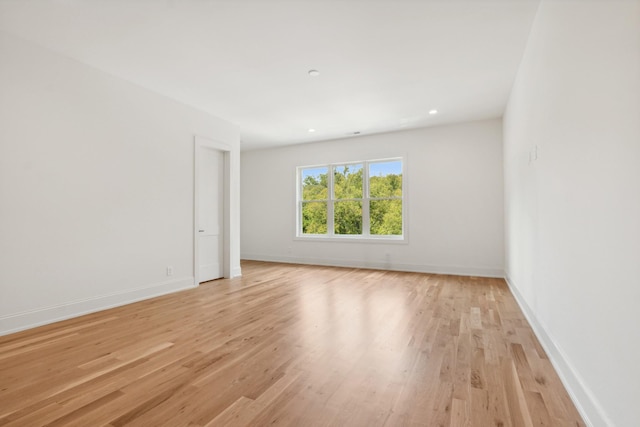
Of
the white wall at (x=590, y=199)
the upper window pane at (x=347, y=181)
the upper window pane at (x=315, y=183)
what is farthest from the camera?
the upper window pane at (x=315, y=183)

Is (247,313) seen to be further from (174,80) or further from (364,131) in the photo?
(364,131)

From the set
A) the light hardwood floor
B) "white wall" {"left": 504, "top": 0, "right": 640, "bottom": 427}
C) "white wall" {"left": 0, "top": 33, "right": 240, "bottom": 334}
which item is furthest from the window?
"white wall" {"left": 504, "top": 0, "right": 640, "bottom": 427}

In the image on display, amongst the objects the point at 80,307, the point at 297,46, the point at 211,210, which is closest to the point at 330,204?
the point at 211,210

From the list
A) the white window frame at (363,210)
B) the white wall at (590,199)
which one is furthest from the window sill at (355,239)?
the white wall at (590,199)

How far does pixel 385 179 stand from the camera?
6543 millimetres

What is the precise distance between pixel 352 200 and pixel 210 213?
3059 millimetres

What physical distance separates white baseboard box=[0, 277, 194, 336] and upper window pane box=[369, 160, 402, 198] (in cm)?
413

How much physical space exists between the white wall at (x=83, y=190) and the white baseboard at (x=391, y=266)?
3.01 metres

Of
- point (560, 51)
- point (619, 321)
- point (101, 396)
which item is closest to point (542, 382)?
point (619, 321)

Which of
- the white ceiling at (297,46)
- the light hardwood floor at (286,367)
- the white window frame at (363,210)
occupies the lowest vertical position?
the light hardwood floor at (286,367)

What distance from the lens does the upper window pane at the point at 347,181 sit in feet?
22.5

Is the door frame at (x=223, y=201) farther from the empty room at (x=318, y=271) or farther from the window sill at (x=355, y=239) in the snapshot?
the window sill at (x=355, y=239)

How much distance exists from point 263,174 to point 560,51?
21.5ft

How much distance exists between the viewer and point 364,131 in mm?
6328
